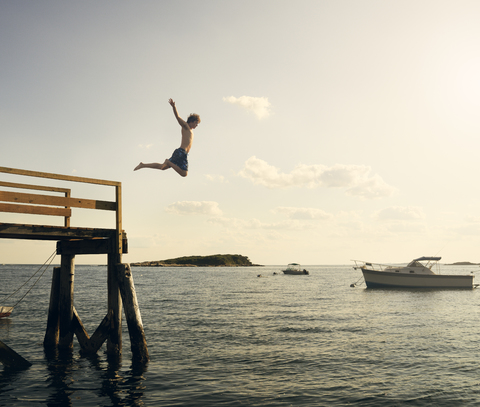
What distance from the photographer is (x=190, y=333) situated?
61.2ft

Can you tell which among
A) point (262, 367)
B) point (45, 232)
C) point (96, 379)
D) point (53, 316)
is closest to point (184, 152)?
point (45, 232)

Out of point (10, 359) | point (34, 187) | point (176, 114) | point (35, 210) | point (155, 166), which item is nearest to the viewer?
point (176, 114)

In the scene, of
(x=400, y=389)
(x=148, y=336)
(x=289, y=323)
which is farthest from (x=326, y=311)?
(x=400, y=389)

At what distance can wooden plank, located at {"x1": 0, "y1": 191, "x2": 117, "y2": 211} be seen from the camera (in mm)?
10133

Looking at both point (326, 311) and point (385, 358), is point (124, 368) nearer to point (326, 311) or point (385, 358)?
point (385, 358)

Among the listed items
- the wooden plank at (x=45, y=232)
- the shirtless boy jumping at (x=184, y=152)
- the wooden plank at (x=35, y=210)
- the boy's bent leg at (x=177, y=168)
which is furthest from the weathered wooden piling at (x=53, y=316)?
the boy's bent leg at (x=177, y=168)

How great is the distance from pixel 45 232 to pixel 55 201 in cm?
94

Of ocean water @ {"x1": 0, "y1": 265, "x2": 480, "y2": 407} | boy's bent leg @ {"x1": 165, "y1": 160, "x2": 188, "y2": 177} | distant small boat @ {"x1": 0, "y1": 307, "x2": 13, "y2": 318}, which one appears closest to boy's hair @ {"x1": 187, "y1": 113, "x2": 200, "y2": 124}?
boy's bent leg @ {"x1": 165, "y1": 160, "x2": 188, "y2": 177}

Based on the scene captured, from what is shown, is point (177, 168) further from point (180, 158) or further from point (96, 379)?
point (96, 379)

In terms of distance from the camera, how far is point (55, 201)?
433 inches

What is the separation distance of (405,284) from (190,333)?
128 feet

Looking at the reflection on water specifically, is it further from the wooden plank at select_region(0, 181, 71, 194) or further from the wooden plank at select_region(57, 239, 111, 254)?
the wooden plank at select_region(0, 181, 71, 194)

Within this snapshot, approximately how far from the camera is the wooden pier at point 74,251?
34.4 feet

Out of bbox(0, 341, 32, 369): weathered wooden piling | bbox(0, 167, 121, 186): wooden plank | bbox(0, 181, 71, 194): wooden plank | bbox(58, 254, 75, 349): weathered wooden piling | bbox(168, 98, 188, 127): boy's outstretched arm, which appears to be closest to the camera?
bbox(168, 98, 188, 127): boy's outstretched arm
